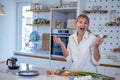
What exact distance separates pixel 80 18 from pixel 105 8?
1909 millimetres

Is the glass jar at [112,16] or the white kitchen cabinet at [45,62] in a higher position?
the glass jar at [112,16]

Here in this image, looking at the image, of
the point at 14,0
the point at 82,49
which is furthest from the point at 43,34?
the point at 82,49

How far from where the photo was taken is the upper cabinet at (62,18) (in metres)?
3.98

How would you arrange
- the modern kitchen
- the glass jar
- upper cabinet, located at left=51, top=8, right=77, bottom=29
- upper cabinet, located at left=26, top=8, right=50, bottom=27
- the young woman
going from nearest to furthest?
the young woman < the modern kitchen < the glass jar < upper cabinet, located at left=51, top=8, right=77, bottom=29 < upper cabinet, located at left=26, top=8, right=50, bottom=27

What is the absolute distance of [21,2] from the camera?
5.26 metres

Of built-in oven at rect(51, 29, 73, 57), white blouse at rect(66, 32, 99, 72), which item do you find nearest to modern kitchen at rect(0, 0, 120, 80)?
built-in oven at rect(51, 29, 73, 57)

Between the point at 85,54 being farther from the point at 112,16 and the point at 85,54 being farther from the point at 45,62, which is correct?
the point at 45,62

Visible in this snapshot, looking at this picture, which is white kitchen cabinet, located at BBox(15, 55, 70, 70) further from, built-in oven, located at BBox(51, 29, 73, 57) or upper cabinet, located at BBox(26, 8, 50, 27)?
upper cabinet, located at BBox(26, 8, 50, 27)

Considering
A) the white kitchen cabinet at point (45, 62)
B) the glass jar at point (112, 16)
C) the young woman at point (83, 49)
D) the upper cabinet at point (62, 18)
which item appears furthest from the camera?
the upper cabinet at point (62, 18)

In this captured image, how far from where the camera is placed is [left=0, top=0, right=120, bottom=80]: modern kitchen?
2334mm

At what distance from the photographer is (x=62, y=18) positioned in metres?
4.36

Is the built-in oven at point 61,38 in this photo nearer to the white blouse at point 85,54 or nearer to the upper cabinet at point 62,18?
the upper cabinet at point 62,18

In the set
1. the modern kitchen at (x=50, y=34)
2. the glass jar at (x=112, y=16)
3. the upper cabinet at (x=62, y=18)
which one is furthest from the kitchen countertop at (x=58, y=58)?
the glass jar at (x=112, y=16)

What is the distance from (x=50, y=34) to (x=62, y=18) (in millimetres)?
548
